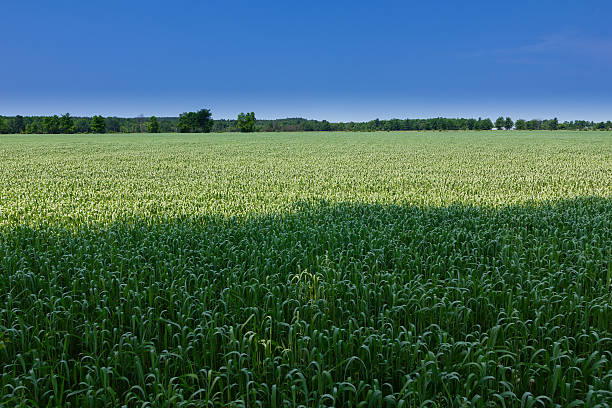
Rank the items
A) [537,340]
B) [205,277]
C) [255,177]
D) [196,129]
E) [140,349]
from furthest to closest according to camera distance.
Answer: [196,129]
[255,177]
[205,277]
[537,340]
[140,349]

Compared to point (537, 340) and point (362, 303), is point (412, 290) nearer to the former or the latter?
point (362, 303)

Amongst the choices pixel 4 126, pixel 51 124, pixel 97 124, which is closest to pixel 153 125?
pixel 97 124

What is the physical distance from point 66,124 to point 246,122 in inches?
2484

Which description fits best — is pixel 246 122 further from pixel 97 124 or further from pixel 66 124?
pixel 66 124

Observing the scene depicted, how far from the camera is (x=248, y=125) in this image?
14625 centimetres

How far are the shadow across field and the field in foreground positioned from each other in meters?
0.04

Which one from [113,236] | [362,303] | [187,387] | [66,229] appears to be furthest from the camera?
[66,229]

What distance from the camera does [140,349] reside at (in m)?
4.32

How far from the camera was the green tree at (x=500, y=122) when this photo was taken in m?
146

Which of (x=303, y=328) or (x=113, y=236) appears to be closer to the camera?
(x=303, y=328)

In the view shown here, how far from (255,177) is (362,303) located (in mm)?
15378

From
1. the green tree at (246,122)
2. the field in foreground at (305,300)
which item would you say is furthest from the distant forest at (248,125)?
the field in foreground at (305,300)

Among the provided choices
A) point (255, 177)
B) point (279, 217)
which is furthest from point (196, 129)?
point (279, 217)

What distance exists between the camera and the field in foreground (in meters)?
3.81
